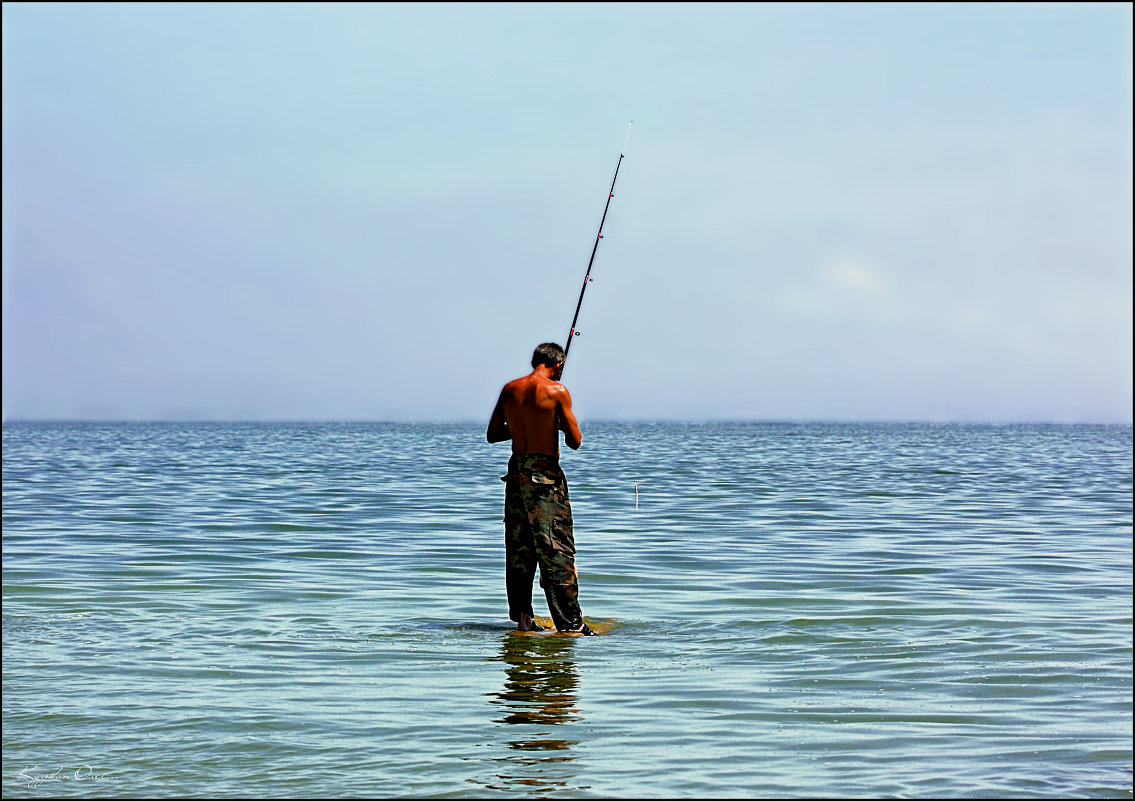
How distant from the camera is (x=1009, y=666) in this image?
324 inches

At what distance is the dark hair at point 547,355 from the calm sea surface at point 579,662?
1.97 m

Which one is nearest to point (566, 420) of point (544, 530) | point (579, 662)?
point (544, 530)

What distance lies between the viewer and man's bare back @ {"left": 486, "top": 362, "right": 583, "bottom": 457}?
30.6 feet

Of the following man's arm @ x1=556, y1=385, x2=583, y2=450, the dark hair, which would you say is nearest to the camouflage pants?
man's arm @ x1=556, y1=385, x2=583, y2=450

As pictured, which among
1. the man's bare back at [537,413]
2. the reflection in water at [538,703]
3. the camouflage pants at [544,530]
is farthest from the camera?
the camouflage pants at [544,530]

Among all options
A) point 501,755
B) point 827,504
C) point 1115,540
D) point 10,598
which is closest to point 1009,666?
point 501,755

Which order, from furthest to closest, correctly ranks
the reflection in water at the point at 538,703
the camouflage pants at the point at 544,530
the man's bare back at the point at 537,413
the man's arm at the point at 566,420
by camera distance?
1. the camouflage pants at the point at 544,530
2. the man's bare back at the point at 537,413
3. the man's arm at the point at 566,420
4. the reflection in water at the point at 538,703

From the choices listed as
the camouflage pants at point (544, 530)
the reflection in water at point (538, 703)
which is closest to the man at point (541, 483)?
the camouflage pants at point (544, 530)

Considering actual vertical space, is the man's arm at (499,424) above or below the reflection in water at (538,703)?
above

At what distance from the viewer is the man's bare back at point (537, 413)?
30.6 ft

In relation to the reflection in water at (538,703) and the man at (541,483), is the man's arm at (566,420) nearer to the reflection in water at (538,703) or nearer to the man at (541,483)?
the man at (541,483)

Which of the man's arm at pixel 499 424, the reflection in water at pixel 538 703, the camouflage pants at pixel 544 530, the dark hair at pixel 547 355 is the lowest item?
the reflection in water at pixel 538 703

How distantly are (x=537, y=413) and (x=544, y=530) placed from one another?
2.77ft

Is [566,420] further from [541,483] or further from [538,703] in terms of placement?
[538,703]
